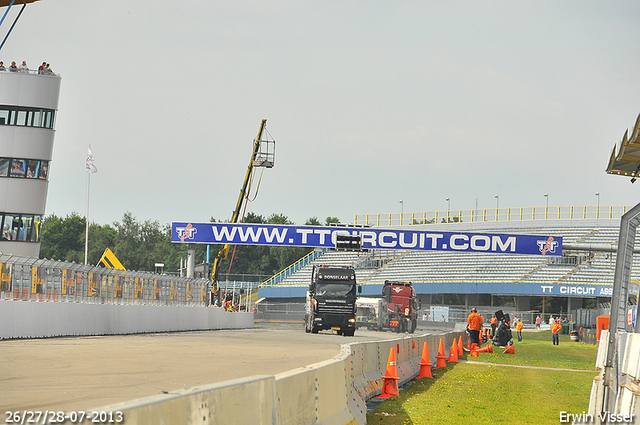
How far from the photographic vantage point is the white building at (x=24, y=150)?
147 ft

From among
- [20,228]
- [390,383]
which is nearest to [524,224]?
[20,228]

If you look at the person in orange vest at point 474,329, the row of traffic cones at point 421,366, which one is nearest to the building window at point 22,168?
the person in orange vest at point 474,329

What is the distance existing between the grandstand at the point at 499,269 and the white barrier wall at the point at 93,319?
3086 cm

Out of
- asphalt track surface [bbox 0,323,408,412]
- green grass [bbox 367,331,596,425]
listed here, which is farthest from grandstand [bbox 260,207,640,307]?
asphalt track surface [bbox 0,323,408,412]

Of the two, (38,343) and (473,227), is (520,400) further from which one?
(473,227)

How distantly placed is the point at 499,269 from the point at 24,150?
43.7 m

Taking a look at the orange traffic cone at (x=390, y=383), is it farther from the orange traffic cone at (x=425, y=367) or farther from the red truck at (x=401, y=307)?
the red truck at (x=401, y=307)

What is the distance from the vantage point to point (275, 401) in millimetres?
6418

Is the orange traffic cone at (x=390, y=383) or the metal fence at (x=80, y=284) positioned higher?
the metal fence at (x=80, y=284)

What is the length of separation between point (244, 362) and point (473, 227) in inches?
2704

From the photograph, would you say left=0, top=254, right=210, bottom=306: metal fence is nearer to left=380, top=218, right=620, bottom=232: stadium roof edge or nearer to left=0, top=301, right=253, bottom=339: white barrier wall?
left=0, top=301, right=253, bottom=339: white barrier wall

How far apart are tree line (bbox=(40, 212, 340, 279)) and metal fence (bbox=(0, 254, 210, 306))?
8853cm

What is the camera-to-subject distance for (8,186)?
4525cm

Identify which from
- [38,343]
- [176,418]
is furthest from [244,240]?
[176,418]
